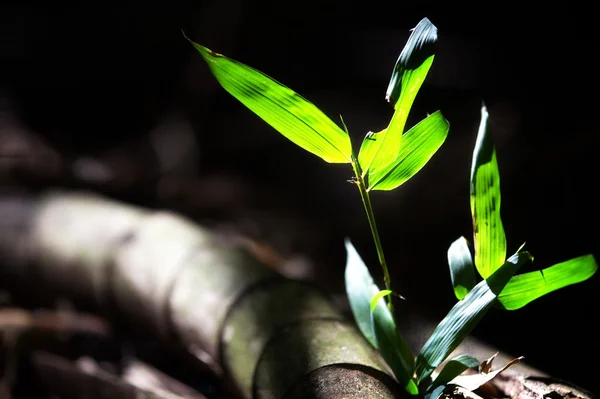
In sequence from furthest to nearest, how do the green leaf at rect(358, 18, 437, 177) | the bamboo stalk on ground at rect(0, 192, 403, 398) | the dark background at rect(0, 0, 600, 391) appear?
the dark background at rect(0, 0, 600, 391) < the bamboo stalk on ground at rect(0, 192, 403, 398) < the green leaf at rect(358, 18, 437, 177)

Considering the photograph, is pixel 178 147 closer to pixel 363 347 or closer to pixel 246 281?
pixel 246 281

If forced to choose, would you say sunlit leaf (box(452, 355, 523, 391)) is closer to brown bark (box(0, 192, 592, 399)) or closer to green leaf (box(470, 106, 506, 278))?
brown bark (box(0, 192, 592, 399))

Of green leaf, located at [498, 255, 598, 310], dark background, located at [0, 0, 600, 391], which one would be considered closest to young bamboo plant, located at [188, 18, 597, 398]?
green leaf, located at [498, 255, 598, 310]

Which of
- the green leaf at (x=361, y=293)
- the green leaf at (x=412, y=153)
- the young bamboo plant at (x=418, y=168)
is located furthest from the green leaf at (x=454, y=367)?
the green leaf at (x=412, y=153)

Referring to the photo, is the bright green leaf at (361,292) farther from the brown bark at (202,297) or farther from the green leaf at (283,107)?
the green leaf at (283,107)

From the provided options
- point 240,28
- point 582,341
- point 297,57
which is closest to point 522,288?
point 582,341
